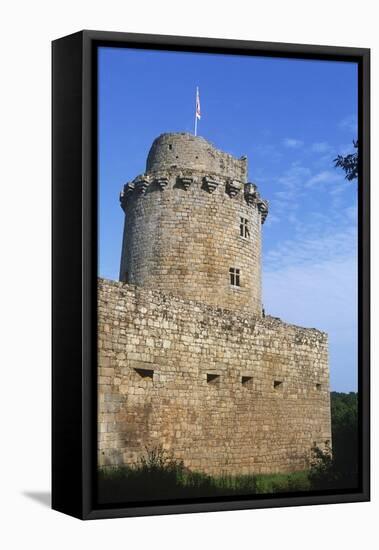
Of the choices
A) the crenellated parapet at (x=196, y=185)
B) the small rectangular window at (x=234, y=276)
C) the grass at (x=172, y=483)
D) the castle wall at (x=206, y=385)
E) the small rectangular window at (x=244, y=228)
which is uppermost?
the crenellated parapet at (x=196, y=185)

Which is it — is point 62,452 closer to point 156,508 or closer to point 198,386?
point 156,508

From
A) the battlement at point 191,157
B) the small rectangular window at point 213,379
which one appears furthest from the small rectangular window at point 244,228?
the small rectangular window at point 213,379

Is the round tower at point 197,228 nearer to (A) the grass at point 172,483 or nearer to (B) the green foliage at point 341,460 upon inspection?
(B) the green foliage at point 341,460

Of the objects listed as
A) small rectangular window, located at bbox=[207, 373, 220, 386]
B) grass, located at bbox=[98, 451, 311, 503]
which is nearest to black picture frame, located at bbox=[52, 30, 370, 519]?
grass, located at bbox=[98, 451, 311, 503]

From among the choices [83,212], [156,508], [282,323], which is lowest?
[156,508]

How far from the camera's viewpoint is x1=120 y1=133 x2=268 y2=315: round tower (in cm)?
1809

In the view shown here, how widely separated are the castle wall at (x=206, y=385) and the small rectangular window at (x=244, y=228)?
97.8 inches

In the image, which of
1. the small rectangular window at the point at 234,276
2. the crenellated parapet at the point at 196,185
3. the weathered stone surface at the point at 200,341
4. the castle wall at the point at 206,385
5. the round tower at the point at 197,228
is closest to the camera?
the castle wall at the point at 206,385

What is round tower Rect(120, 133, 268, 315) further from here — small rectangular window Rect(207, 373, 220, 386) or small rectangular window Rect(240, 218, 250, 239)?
small rectangular window Rect(207, 373, 220, 386)

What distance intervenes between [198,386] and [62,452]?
2.49 metres

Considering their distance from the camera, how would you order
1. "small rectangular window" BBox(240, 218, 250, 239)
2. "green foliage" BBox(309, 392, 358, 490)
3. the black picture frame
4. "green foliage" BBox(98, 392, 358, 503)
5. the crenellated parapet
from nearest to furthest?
the black picture frame → "green foliage" BBox(98, 392, 358, 503) → "green foliage" BBox(309, 392, 358, 490) → the crenellated parapet → "small rectangular window" BBox(240, 218, 250, 239)

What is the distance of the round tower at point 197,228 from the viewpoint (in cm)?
1809

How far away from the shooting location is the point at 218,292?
65.0ft

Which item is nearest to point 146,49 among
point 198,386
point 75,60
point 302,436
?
point 75,60
